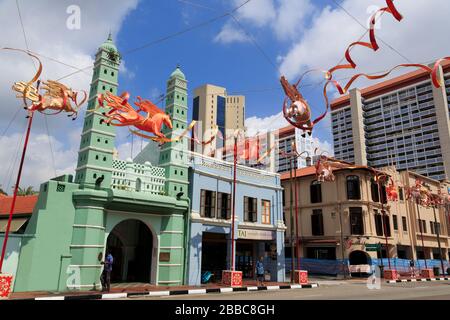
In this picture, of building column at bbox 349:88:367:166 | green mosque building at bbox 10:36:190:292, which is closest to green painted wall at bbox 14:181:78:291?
green mosque building at bbox 10:36:190:292

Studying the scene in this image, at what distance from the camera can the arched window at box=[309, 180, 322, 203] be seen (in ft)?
116

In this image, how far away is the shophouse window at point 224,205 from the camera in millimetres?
21578

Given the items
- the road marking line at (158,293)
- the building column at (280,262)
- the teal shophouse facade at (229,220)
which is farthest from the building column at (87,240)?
the building column at (280,262)

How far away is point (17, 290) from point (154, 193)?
24.2ft

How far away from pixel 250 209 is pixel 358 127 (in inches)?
2846

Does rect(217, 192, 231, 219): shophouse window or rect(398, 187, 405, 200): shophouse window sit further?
rect(398, 187, 405, 200): shophouse window

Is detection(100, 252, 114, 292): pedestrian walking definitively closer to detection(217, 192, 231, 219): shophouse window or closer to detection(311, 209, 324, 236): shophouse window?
detection(217, 192, 231, 219): shophouse window

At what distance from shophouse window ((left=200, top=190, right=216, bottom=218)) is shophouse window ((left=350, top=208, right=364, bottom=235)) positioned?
17.1m

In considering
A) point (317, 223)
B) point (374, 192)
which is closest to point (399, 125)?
point (374, 192)

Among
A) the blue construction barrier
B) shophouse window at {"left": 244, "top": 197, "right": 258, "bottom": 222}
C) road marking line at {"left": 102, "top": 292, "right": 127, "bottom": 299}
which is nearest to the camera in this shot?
road marking line at {"left": 102, "top": 292, "right": 127, "bottom": 299}

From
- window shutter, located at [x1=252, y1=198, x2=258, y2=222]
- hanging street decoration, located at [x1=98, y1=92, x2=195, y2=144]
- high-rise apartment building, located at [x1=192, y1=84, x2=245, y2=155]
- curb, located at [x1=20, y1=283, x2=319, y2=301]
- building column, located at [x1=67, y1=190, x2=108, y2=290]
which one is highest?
high-rise apartment building, located at [x1=192, y1=84, x2=245, y2=155]

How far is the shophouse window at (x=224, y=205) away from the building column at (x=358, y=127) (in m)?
71.8

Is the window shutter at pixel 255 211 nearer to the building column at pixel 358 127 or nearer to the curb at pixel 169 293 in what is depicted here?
the curb at pixel 169 293
